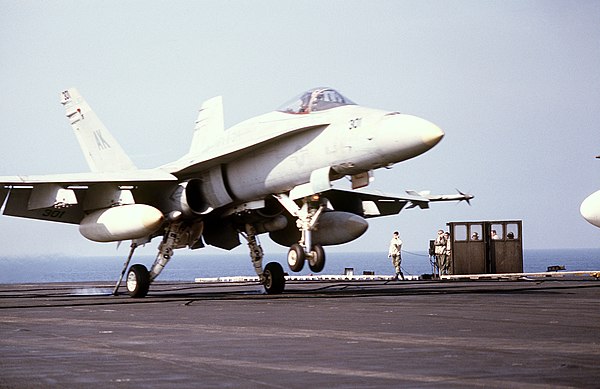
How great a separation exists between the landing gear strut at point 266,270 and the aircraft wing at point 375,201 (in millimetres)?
1955

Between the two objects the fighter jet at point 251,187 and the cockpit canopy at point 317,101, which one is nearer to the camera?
the fighter jet at point 251,187

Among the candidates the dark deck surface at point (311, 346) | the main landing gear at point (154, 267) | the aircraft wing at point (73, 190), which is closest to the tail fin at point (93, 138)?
the aircraft wing at point (73, 190)

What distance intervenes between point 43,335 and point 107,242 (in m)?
10.6

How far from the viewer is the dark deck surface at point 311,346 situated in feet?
21.8

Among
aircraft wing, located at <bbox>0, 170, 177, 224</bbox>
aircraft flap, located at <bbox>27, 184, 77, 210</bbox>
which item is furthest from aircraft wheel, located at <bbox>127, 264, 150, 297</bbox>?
aircraft flap, located at <bbox>27, 184, 77, 210</bbox>

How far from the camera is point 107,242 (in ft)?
69.6

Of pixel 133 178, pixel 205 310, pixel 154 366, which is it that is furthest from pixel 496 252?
pixel 154 366

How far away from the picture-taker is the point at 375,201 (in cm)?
2503

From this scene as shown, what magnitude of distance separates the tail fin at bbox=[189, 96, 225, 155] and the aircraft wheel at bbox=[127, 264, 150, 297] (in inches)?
127

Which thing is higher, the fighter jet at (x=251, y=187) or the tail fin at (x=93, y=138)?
the tail fin at (x=93, y=138)

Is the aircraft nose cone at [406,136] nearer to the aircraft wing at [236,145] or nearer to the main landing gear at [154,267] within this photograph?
the aircraft wing at [236,145]

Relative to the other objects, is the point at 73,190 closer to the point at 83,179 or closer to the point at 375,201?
the point at 83,179

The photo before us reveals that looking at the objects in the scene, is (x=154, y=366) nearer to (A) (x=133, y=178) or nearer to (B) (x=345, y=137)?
(B) (x=345, y=137)

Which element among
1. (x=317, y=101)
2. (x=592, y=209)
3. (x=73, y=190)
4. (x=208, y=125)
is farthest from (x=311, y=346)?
(x=208, y=125)
